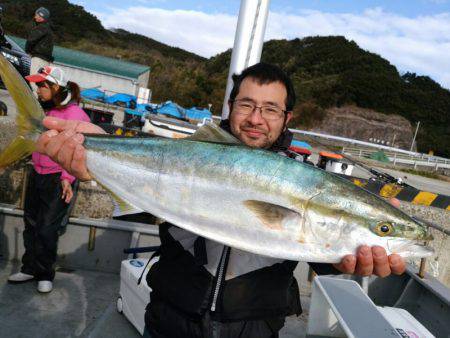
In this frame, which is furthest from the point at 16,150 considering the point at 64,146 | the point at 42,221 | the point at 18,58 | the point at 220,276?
the point at 18,58

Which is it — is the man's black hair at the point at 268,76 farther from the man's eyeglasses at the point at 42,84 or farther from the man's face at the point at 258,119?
the man's eyeglasses at the point at 42,84

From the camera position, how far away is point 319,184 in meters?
1.85

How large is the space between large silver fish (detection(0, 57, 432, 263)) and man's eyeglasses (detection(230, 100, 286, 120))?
0.91 feet

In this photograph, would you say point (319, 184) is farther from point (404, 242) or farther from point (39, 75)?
point (39, 75)

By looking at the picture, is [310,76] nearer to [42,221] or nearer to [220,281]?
[42,221]

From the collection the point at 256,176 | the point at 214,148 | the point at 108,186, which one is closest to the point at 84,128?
the point at 108,186

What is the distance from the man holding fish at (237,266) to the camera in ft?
5.92

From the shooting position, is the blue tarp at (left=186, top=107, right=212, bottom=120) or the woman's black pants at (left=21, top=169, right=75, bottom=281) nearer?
the woman's black pants at (left=21, top=169, right=75, bottom=281)

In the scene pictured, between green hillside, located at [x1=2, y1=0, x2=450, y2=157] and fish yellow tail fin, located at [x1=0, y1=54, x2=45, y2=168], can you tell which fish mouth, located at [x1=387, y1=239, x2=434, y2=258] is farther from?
green hillside, located at [x1=2, y1=0, x2=450, y2=157]

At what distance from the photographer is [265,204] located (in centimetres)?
181

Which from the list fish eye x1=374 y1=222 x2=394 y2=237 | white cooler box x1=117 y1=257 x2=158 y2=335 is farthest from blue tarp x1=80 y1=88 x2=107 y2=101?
fish eye x1=374 y1=222 x2=394 y2=237

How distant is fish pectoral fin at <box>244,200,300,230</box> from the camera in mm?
1782

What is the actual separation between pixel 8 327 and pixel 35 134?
257cm

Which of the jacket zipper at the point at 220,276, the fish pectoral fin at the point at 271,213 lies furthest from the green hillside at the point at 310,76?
the fish pectoral fin at the point at 271,213
